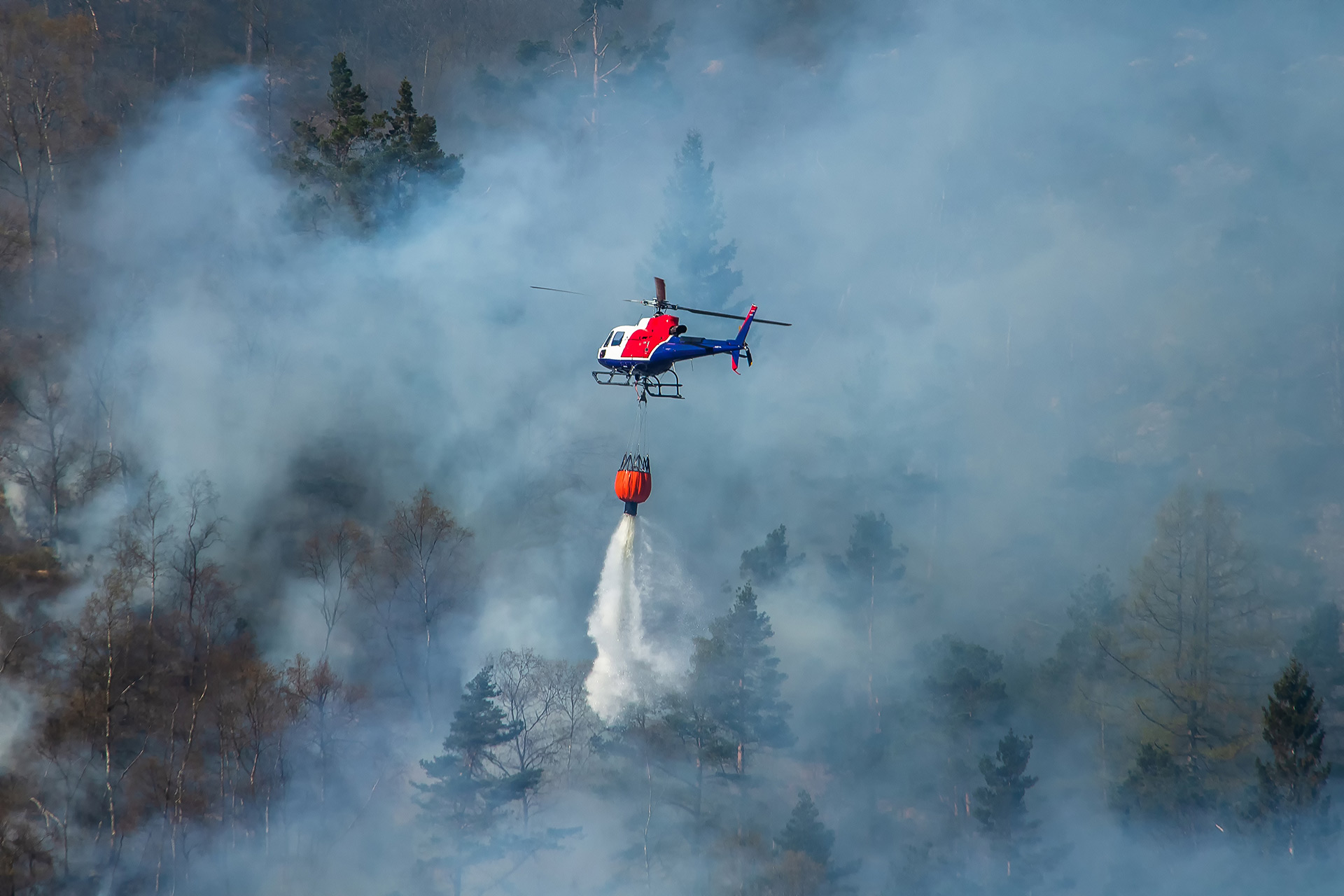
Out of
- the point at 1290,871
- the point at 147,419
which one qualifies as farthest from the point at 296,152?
the point at 1290,871

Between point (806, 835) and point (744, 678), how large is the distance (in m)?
7.75

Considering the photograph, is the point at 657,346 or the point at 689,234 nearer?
the point at 657,346

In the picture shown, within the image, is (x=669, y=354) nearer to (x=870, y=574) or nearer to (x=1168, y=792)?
(x=870, y=574)

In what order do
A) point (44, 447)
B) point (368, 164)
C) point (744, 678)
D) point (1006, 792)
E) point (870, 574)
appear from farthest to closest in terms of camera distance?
1. point (870, 574)
2. point (368, 164)
3. point (44, 447)
4. point (744, 678)
5. point (1006, 792)

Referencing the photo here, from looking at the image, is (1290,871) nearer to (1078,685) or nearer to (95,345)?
(1078,685)

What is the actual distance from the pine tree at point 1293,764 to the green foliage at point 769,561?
23.0 meters

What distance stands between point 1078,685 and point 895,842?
11576 millimetres

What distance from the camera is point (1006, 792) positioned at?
57.2 meters

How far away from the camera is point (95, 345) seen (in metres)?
64.3

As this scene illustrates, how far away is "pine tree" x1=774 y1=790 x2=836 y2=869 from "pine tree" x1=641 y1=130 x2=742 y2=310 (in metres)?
33.8

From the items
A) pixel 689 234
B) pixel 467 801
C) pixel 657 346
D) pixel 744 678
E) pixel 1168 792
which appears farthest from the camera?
pixel 689 234

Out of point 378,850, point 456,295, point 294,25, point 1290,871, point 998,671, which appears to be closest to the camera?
point 1290,871

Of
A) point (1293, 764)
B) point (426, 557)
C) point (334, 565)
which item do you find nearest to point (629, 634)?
point (426, 557)

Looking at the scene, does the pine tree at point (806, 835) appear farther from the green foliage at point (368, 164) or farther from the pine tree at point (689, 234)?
the green foliage at point (368, 164)
